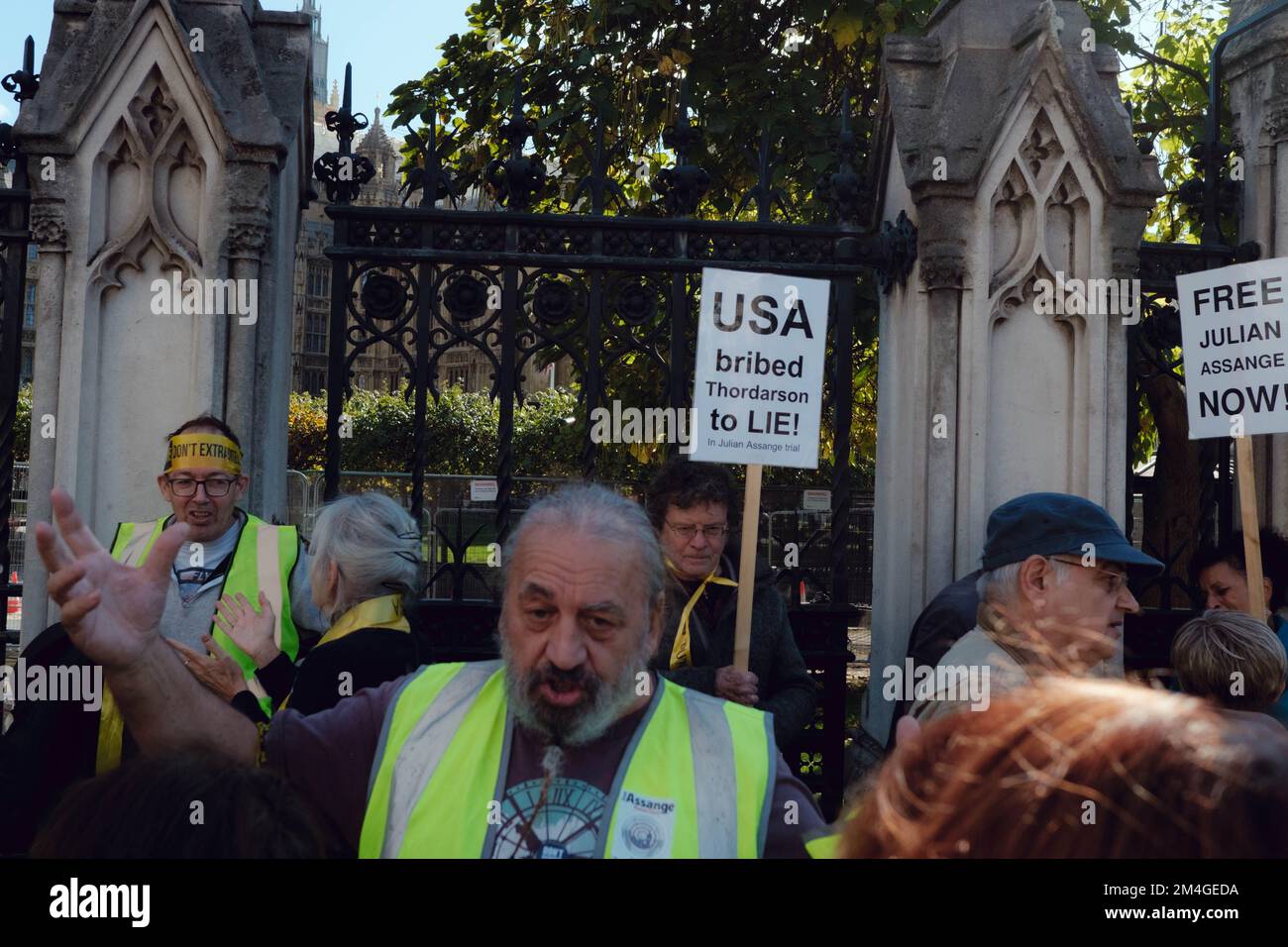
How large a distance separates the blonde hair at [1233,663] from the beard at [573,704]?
1.74m

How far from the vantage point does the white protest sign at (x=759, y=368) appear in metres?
4.73

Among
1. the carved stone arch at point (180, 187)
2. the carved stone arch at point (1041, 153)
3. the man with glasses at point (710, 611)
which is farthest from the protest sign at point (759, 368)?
the carved stone arch at point (180, 187)

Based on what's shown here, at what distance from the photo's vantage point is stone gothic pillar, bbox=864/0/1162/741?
17.7ft

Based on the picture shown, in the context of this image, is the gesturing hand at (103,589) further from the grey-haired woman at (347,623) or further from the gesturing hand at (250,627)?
the gesturing hand at (250,627)

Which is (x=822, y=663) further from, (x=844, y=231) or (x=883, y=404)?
(x=844, y=231)

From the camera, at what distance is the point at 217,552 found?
432cm

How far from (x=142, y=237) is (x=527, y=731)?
3.62 meters

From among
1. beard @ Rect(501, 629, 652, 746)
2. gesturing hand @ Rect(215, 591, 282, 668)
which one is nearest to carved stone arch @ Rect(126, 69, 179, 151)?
gesturing hand @ Rect(215, 591, 282, 668)

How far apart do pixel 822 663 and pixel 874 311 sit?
3.19 metres

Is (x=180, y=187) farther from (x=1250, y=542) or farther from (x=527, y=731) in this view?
(x=1250, y=542)

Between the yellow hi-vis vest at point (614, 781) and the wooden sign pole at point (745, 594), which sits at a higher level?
the wooden sign pole at point (745, 594)

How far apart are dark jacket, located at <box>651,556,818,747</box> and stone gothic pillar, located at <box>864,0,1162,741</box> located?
3.31ft

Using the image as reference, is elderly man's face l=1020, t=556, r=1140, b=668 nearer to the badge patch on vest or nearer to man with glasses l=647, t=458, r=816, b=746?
man with glasses l=647, t=458, r=816, b=746
